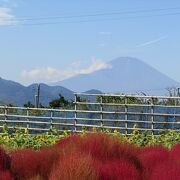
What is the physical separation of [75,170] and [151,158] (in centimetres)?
67

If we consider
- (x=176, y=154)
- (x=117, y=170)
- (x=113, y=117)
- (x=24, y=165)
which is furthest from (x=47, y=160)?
(x=113, y=117)

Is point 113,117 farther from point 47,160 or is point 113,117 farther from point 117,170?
point 117,170

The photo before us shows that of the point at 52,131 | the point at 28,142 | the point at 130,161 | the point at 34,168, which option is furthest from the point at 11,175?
the point at 52,131

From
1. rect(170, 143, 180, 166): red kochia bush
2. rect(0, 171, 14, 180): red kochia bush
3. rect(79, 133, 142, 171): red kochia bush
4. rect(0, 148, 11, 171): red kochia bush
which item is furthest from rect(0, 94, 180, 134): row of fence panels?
rect(0, 171, 14, 180): red kochia bush

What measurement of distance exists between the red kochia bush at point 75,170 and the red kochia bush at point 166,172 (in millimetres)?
314

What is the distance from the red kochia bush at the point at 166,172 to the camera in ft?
8.82

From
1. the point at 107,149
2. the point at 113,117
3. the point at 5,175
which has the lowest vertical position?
the point at 5,175

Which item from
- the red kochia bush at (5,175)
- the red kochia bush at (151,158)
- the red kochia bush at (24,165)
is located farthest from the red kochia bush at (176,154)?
the red kochia bush at (5,175)

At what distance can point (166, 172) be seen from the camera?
2.74 m

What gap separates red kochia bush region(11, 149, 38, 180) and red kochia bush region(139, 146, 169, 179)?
0.53m

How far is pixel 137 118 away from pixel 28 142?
8665 mm

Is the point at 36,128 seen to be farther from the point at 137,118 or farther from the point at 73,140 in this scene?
the point at 73,140

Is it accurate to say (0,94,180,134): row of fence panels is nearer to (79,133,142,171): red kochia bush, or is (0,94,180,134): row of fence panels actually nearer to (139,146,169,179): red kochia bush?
(139,146,169,179): red kochia bush

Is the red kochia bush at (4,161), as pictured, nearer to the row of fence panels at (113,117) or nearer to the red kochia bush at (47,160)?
the red kochia bush at (47,160)
